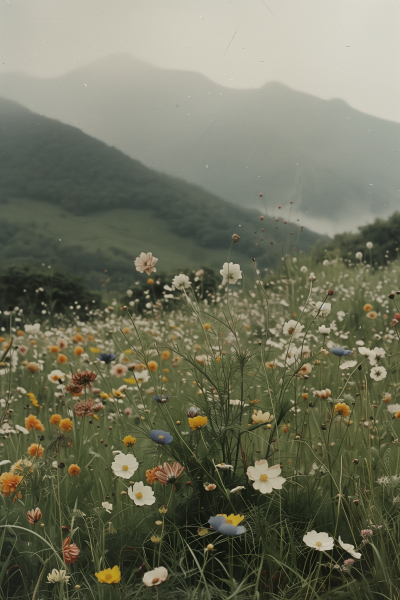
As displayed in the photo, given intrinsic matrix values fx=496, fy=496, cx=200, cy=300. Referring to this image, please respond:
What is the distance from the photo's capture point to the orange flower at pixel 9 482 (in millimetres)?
1419

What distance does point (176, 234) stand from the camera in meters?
7.59

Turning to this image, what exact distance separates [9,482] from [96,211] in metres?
7.17

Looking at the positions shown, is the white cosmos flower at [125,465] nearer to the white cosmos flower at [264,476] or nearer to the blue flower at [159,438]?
the blue flower at [159,438]

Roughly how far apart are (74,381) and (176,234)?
5994 mm

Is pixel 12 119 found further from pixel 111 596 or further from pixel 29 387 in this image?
pixel 111 596

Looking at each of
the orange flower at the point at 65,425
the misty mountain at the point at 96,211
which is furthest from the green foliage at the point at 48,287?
the orange flower at the point at 65,425

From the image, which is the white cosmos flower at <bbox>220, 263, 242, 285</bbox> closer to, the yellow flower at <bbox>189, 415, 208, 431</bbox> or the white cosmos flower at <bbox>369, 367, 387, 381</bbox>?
the yellow flower at <bbox>189, 415, 208, 431</bbox>

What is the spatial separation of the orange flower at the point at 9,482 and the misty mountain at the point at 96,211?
4.91 metres

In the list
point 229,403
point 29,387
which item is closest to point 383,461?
point 229,403

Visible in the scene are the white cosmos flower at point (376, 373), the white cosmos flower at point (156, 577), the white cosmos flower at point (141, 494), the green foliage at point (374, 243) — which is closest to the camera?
the white cosmos flower at point (156, 577)

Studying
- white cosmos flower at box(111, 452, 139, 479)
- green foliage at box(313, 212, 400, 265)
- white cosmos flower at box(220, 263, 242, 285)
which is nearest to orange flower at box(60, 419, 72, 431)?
white cosmos flower at box(111, 452, 139, 479)

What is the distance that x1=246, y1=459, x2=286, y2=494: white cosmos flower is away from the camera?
1241 mm

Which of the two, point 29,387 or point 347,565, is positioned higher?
point 347,565

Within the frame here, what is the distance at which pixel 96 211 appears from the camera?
8211mm
